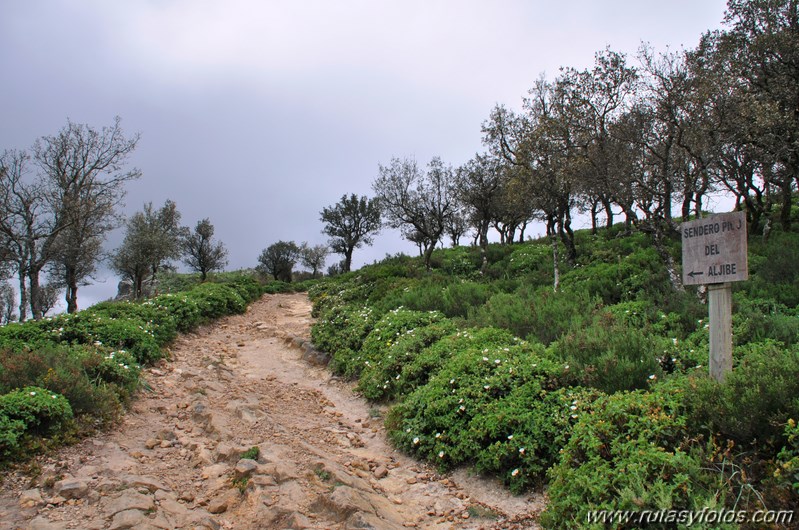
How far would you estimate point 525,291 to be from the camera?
13414mm

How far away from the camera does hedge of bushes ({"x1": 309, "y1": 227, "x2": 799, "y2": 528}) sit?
3893 millimetres

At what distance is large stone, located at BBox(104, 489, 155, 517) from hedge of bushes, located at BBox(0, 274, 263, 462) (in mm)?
1532

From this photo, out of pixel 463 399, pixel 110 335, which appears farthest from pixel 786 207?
pixel 110 335

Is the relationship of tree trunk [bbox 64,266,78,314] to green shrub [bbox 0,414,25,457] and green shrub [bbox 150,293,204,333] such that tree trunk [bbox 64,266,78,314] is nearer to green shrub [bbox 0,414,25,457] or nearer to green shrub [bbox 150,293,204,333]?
green shrub [bbox 150,293,204,333]

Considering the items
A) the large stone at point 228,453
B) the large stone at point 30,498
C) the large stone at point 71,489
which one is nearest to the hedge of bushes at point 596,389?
the large stone at point 228,453

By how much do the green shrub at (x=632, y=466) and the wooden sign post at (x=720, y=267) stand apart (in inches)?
28.0

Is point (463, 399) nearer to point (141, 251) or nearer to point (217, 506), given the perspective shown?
point (217, 506)

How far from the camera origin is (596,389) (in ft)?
19.7

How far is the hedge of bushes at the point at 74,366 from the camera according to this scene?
578 centimetres

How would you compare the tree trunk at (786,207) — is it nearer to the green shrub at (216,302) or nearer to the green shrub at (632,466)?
the green shrub at (632,466)

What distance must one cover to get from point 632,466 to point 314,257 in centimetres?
5128

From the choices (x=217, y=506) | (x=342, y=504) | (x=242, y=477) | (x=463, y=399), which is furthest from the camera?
(x=463, y=399)

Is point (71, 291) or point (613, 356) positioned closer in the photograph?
point (613, 356)

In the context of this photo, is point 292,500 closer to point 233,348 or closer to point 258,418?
point 258,418
